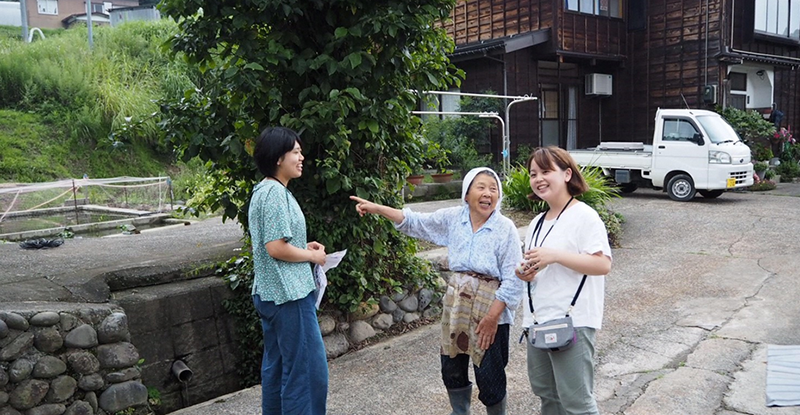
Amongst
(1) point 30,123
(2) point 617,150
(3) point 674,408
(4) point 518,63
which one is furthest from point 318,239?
(1) point 30,123

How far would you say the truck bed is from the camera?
1353 centimetres

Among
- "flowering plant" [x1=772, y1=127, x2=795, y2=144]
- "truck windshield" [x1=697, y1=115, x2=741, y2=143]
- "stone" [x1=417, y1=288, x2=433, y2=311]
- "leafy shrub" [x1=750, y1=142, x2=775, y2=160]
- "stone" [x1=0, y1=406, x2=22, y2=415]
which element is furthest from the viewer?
"flowering plant" [x1=772, y1=127, x2=795, y2=144]

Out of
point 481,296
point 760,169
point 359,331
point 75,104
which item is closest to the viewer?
point 481,296

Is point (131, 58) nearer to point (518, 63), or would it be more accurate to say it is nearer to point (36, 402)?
point (518, 63)

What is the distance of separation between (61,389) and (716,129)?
513 inches

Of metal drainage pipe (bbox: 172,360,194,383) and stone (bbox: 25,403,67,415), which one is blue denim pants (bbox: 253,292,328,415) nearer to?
stone (bbox: 25,403,67,415)

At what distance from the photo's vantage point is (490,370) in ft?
10.8

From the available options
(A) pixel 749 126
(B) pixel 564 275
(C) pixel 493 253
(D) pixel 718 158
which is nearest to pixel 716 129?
(D) pixel 718 158

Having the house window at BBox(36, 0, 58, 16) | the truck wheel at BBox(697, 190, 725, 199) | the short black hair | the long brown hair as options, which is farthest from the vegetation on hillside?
the house window at BBox(36, 0, 58, 16)

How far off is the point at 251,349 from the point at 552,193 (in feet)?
10.7

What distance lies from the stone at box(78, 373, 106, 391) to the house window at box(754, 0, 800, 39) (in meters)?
20.6

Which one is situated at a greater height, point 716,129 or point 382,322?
point 716,129

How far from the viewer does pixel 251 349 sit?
17.2 feet

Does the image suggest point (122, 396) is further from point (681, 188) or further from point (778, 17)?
point (778, 17)
